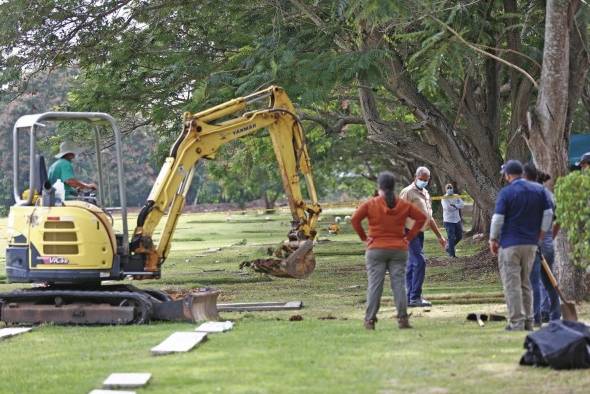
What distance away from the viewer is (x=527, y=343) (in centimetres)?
1151

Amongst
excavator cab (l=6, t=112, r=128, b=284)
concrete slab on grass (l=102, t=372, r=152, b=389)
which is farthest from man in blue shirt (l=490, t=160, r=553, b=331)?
excavator cab (l=6, t=112, r=128, b=284)

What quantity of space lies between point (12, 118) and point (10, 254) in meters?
72.3

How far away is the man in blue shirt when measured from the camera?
47.1 ft

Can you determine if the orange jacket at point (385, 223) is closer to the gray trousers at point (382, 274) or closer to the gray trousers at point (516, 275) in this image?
the gray trousers at point (382, 274)

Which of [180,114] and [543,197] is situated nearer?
[543,197]

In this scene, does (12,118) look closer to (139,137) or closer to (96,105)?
(139,137)

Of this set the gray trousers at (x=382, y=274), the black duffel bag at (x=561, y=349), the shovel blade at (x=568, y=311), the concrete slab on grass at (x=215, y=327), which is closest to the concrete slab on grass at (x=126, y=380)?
the black duffel bag at (x=561, y=349)

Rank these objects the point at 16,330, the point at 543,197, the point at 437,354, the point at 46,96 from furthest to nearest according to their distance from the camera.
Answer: the point at 46,96 < the point at 16,330 < the point at 543,197 < the point at 437,354

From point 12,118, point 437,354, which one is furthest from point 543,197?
point 12,118

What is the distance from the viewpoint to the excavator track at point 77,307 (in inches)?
672

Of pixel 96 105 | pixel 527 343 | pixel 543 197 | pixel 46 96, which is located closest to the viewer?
pixel 527 343

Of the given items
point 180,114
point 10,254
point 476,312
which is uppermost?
point 180,114

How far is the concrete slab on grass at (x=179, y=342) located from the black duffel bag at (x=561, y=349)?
151 inches

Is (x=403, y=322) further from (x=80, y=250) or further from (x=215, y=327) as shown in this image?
(x=80, y=250)
